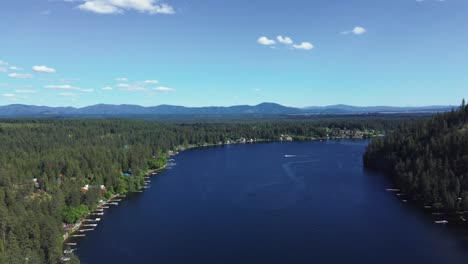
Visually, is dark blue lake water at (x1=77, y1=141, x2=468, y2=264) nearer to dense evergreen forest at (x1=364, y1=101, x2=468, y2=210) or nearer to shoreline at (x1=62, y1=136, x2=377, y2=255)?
shoreline at (x1=62, y1=136, x2=377, y2=255)

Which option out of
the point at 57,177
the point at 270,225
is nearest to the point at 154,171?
the point at 57,177

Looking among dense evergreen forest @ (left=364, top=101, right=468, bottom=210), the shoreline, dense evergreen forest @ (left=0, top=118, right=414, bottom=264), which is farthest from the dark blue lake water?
dense evergreen forest @ (left=0, top=118, right=414, bottom=264)

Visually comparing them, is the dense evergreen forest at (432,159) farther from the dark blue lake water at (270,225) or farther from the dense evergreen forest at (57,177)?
the dark blue lake water at (270,225)

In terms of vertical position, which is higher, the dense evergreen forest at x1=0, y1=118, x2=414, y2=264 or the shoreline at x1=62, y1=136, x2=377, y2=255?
the dense evergreen forest at x1=0, y1=118, x2=414, y2=264

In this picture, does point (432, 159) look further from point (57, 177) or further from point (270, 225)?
point (57, 177)

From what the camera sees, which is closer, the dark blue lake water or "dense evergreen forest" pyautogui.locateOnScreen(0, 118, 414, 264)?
"dense evergreen forest" pyautogui.locateOnScreen(0, 118, 414, 264)

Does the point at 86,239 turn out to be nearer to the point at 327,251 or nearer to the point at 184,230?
the point at 184,230

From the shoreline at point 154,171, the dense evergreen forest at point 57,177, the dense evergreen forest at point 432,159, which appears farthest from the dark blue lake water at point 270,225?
the dense evergreen forest at point 57,177

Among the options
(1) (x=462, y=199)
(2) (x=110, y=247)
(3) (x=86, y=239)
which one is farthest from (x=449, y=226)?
(3) (x=86, y=239)
